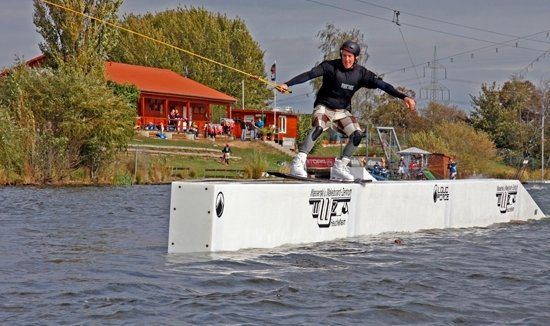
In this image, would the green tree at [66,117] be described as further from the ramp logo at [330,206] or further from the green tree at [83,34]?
the ramp logo at [330,206]

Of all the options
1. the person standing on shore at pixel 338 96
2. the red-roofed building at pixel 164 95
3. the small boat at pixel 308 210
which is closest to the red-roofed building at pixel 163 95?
the red-roofed building at pixel 164 95

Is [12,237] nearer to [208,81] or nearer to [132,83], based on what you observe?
[132,83]

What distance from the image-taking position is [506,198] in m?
18.1

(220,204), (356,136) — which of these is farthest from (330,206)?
(220,204)

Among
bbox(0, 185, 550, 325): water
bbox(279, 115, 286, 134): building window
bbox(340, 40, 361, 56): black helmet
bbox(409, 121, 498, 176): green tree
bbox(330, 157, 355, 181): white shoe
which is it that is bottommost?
bbox(0, 185, 550, 325): water

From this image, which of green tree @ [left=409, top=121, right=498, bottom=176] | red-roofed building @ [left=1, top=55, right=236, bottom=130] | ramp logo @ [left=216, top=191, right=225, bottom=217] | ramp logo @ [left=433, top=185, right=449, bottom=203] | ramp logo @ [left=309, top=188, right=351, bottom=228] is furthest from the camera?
red-roofed building @ [left=1, top=55, right=236, bottom=130]

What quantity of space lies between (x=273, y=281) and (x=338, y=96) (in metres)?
5.06

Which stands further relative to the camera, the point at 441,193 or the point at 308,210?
the point at 441,193

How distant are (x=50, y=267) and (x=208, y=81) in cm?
8214

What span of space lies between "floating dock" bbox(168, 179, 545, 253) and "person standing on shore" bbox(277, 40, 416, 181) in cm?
68

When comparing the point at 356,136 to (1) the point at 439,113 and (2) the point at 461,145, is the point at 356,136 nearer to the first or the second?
(2) the point at 461,145

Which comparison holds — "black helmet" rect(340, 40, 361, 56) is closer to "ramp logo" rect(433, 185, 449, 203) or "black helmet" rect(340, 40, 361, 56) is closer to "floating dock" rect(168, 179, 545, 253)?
"floating dock" rect(168, 179, 545, 253)

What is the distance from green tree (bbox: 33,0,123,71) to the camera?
1844 inches

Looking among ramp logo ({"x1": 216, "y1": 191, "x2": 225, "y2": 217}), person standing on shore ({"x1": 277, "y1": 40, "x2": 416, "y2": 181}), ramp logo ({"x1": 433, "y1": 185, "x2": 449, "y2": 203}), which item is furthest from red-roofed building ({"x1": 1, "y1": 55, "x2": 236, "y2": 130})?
ramp logo ({"x1": 216, "y1": 191, "x2": 225, "y2": 217})
